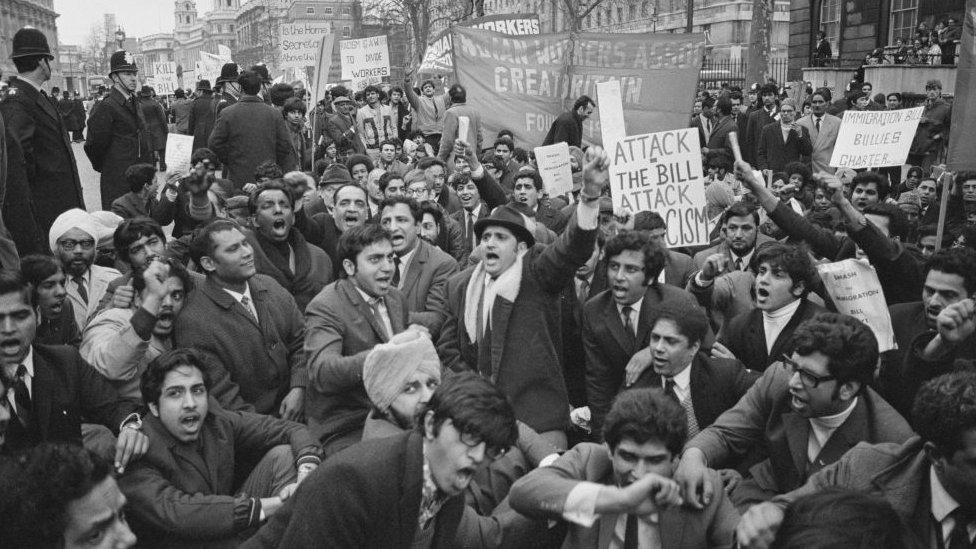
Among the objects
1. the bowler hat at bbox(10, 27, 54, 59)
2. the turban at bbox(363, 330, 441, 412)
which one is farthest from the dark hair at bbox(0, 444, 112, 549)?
the bowler hat at bbox(10, 27, 54, 59)

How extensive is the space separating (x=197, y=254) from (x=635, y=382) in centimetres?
248

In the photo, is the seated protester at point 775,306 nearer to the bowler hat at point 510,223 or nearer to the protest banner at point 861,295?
the protest banner at point 861,295

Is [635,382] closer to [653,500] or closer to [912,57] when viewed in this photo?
[653,500]

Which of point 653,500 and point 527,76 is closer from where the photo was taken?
point 653,500

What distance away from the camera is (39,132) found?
677 centimetres

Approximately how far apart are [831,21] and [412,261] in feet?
89.2

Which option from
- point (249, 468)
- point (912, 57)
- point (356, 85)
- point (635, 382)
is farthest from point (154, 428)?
point (912, 57)

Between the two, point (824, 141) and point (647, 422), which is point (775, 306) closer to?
point (647, 422)

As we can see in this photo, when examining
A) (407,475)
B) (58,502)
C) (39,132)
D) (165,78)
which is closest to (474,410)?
(407,475)

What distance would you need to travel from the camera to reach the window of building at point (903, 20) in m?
25.1

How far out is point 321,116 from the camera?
44.0ft

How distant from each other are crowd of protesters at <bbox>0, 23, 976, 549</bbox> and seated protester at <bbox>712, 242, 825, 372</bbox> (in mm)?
15

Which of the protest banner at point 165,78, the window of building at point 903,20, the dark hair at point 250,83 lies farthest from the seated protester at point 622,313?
the protest banner at point 165,78

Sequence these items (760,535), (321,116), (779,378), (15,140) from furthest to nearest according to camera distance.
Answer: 1. (321,116)
2. (15,140)
3. (779,378)
4. (760,535)
